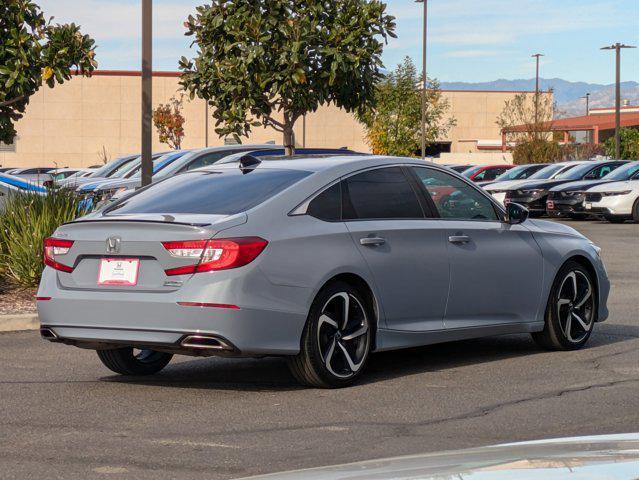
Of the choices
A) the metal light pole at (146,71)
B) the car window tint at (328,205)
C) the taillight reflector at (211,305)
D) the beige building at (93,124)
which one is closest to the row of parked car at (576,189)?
the metal light pole at (146,71)

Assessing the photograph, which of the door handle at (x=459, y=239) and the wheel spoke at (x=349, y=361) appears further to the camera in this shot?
the door handle at (x=459, y=239)

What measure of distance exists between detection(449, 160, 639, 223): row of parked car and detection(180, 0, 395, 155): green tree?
4828 mm

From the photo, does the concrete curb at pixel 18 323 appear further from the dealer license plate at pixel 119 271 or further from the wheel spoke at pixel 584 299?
the wheel spoke at pixel 584 299

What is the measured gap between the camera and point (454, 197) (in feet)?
30.7

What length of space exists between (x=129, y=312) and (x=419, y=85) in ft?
186

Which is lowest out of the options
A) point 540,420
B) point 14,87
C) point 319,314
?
point 540,420

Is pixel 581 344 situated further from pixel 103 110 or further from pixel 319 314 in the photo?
pixel 103 110

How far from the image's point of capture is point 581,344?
998 centimetres

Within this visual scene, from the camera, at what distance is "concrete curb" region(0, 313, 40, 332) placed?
11.6 metres

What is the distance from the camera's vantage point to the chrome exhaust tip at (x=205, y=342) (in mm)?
7391

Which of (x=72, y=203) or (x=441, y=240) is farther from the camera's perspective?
(x=72, y=203)

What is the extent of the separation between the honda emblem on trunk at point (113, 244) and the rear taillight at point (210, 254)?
0.41 meters

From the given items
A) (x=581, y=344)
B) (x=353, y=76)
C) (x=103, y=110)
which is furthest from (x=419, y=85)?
(x=581, y=344)

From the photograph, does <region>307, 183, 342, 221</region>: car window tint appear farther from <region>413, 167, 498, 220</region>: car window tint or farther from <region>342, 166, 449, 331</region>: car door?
<region>413, 167, 498, 220</region>: car window tint
